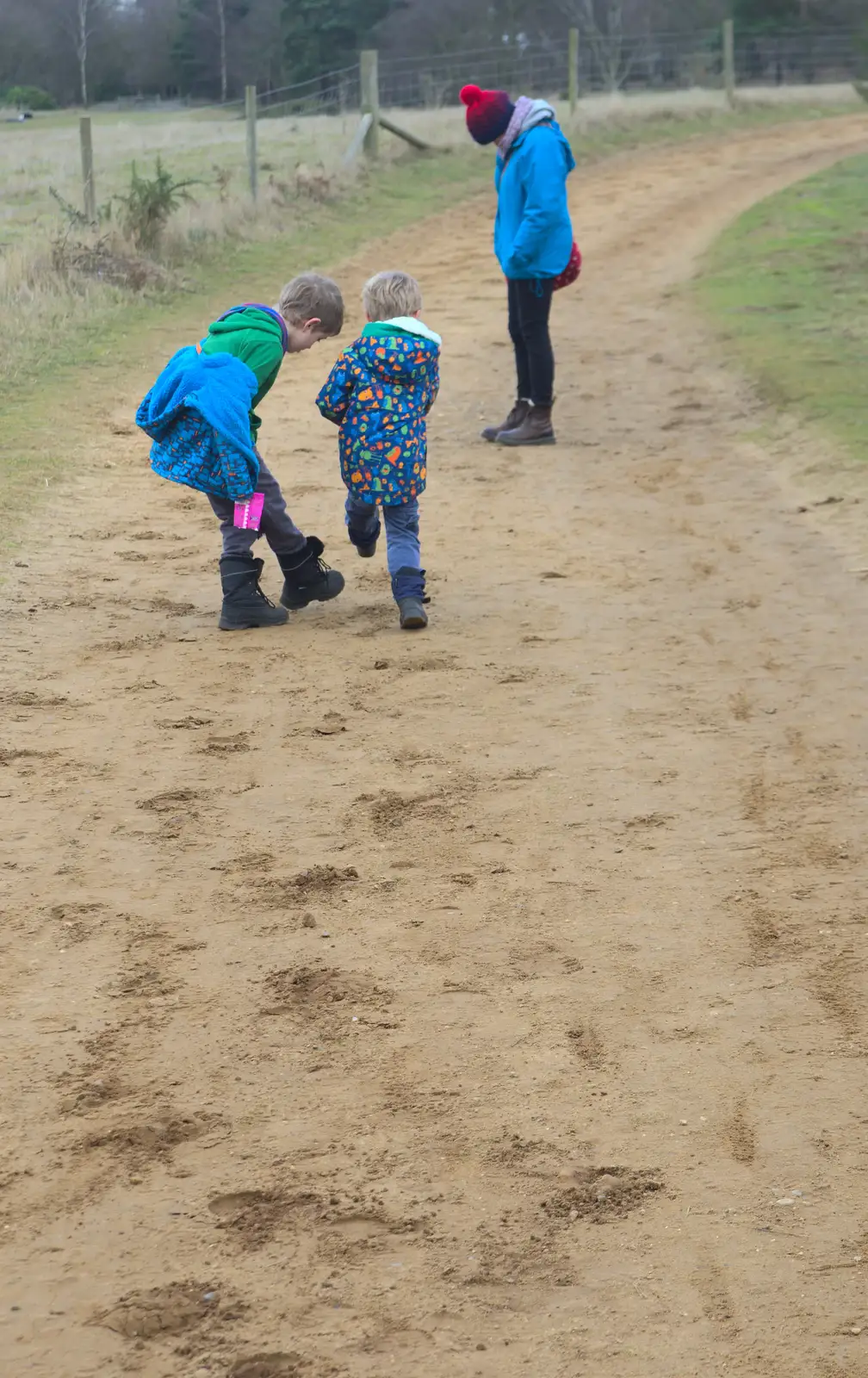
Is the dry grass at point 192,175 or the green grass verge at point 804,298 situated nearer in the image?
the green grass verge at point 804,298

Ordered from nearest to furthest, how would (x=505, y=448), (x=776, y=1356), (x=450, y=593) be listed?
(x=776, y=1356) → (x=450, y=593) → (x=505, y=448)

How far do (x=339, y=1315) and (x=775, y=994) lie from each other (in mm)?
Answer: 1341

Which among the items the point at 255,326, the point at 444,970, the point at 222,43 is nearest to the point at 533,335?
the point at 255,326

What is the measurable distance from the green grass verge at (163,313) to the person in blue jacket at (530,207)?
2.53m

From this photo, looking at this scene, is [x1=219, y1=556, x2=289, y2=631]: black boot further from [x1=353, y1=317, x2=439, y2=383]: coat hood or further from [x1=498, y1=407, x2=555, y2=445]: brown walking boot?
[x1=498, y1=407, x2=555, y2=445]: brown walking boot

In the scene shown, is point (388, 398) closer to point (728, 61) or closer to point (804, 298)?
point (804, 298)

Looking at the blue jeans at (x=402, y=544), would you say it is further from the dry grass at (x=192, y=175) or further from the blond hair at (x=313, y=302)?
the dry grass at (x=192, y=175)

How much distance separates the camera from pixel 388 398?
599cm

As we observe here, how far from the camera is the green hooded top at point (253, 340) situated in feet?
19.1

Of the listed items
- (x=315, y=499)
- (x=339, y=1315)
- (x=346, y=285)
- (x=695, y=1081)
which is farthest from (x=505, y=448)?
(x=339, y=1315)

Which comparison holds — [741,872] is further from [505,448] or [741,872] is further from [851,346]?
[851,346]

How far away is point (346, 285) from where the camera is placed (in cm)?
1409

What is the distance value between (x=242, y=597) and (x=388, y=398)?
910 millimetres

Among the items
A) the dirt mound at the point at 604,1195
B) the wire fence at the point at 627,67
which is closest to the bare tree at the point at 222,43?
the wire fence at the point at 627,67
